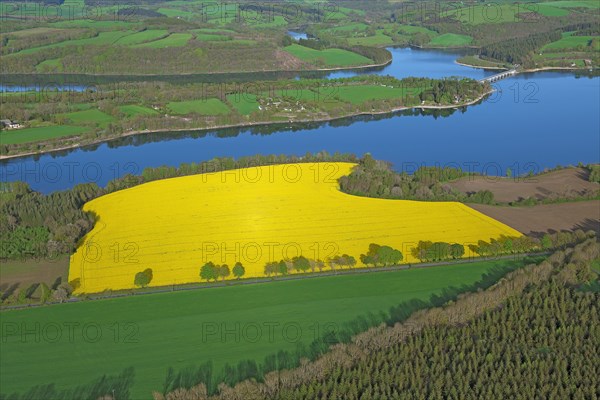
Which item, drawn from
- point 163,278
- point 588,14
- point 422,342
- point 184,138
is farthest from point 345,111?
point 588,14

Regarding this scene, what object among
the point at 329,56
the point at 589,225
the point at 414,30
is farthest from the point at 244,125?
the point at 414,30

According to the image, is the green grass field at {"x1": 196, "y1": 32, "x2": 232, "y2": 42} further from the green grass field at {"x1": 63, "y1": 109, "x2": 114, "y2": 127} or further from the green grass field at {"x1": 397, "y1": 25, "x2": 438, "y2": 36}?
the green grass field at {"x1": 397, "y1": 25, "x2": 438, "y2": 36}

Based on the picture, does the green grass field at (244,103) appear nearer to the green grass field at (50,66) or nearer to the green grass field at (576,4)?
the green grass field at (50,66)

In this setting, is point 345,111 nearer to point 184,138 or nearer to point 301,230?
point 184,138

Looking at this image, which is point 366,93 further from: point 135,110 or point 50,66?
point 50,66

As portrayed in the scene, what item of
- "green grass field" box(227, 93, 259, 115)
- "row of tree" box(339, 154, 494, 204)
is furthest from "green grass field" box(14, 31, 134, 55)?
"row of tree" box(339, 154, 494, 204)

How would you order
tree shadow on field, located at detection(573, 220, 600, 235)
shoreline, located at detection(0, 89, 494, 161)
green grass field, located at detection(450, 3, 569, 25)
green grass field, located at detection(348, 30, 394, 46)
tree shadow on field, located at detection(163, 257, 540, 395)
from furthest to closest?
green grass field, located at detection(450, 3, 569, 25) < green grass field, located at detection(348, 30, 394, 46) < shoreline, located at detection(0, 89, 494, 161) < tree shadow on field, located at detection(573, 220, 600, 235) < tree shadow on field, located at detection(163, 257, 540, 395)

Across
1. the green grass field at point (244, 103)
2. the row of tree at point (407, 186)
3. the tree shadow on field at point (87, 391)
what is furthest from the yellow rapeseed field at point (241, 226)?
the green grass field at point (244, 103)
